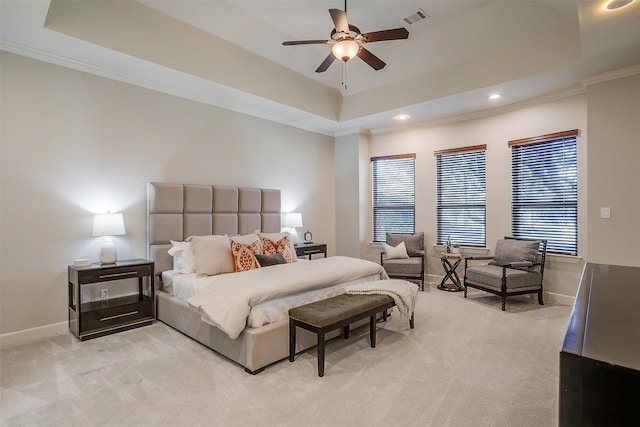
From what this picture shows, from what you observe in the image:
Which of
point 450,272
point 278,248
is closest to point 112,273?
point 278,248

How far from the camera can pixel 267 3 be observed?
12.6 feet

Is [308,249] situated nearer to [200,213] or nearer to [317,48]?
[200,213]

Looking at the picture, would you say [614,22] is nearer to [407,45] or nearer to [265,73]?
[407,45]

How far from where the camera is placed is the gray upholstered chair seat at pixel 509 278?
14.6 feet

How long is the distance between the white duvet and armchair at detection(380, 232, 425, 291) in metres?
1.87

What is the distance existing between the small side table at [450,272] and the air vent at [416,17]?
137 inches

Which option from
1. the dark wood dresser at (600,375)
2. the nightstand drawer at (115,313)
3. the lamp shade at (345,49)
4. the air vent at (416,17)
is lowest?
the nightstand drawer at (115,313)

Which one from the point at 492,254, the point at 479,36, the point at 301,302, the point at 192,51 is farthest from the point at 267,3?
the point at 492,254

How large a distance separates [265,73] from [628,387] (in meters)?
5.01

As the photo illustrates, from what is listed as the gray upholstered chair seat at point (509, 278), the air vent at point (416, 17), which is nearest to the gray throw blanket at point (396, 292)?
the gray upholstered chair seat at point (509, 278)

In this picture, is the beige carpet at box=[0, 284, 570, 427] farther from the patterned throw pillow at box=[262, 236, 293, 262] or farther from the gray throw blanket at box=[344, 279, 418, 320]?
the patterned throw pillow at box=[262, 236, 293, 262]

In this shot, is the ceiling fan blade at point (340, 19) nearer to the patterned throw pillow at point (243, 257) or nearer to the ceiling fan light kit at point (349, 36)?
the ceiling fan light kit at point (349, 36)

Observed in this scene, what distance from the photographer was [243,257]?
389cm

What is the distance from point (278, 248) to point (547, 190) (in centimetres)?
405
